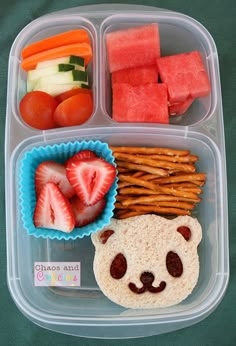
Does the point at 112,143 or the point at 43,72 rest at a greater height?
the point at 43,72

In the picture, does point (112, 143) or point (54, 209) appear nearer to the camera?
point (54, 209)

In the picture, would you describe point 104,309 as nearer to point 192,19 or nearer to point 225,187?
point 225,187

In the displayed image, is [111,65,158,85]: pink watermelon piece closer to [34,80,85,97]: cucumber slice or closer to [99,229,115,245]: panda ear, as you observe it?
[34,80,85,97]: cucumber slice

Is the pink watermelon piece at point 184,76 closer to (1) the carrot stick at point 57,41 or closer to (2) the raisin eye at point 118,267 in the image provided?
(1) the carrot stick at point 57,41

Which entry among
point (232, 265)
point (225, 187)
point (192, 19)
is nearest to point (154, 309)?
point (232, 265)

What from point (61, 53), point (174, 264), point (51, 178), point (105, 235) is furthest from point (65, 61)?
point (174, 264)

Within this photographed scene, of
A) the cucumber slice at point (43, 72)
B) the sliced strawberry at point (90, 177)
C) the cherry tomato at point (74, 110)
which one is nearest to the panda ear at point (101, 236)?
the sliced strawberry at point (90, 177)

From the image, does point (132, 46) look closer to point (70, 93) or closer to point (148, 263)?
point (70, 93)
